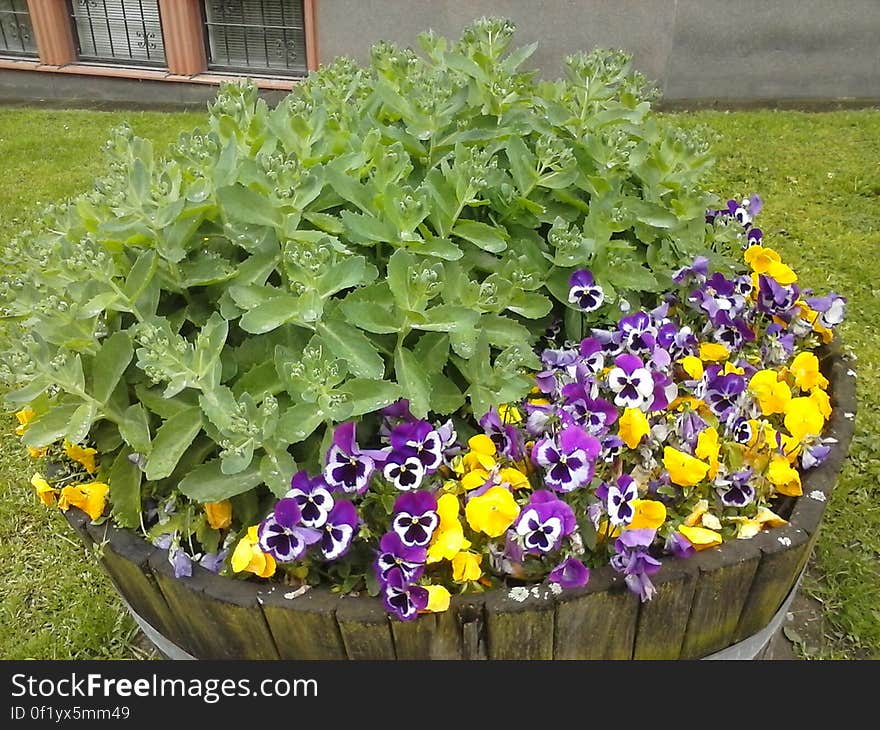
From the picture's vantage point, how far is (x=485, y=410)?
1.67m

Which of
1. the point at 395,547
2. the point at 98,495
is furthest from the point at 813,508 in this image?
the point at 98,495

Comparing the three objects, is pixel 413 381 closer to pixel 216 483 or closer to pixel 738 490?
pixel 216 483

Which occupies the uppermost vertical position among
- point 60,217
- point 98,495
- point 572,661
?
point 60,217

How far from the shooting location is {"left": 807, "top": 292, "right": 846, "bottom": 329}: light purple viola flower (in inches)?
80.5

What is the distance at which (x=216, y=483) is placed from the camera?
1521 mm

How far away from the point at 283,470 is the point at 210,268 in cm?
48

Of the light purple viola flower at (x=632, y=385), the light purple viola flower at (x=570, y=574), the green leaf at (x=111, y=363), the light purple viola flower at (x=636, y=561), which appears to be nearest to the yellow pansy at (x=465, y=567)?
the light purple viola flower at (x=570, y=574)

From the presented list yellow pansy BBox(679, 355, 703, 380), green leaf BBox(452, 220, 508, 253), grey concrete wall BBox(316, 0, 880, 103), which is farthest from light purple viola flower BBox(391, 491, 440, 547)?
grey concrete wall BBox(316, 0, 880, 103)

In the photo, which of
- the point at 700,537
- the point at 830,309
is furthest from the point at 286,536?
the point at 830,309

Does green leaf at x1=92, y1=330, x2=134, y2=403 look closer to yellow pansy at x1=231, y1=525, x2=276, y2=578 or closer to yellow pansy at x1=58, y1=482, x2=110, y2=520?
yellow pansy at x1=58, y1=482, x2=110, y2=520

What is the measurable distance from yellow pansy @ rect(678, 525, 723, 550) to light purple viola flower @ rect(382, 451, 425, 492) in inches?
19.4

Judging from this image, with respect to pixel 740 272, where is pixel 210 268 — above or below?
above

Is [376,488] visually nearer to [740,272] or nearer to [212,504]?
[212,504]

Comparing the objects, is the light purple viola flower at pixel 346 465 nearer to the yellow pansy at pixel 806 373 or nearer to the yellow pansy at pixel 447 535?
the yellow pansy at pixel 447 535
